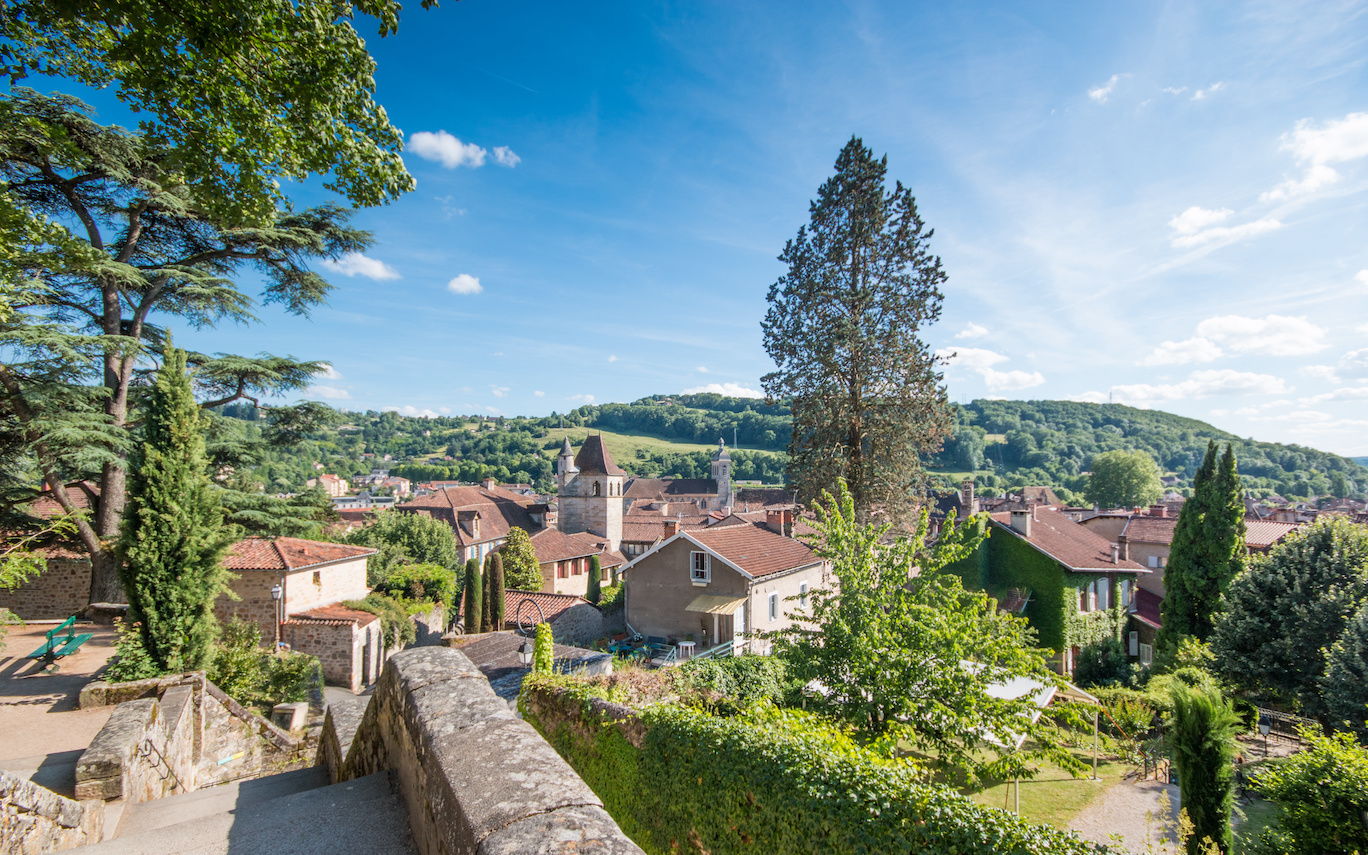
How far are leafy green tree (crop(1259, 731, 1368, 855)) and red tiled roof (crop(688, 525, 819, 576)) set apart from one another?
13.7 m

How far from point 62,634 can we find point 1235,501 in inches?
1406

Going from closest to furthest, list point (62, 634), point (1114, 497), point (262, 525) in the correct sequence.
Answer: point (62, 634), point (262, 525), point (1114, 497)

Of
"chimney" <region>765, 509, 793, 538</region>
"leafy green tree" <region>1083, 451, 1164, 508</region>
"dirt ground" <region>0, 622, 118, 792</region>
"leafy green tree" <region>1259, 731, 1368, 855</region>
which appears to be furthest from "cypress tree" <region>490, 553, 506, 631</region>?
"leafy green tree" <region>1083, 451, 1164, 508</region>

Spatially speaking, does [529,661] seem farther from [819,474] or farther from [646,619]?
[819,474]

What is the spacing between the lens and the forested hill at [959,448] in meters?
126

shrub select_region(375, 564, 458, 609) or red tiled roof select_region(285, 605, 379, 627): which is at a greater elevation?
red tiled roof select_region(285, 605, 379, 627)

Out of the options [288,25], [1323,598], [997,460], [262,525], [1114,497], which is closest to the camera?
[288,25]

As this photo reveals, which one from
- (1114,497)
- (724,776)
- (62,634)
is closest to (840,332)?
(724,776)

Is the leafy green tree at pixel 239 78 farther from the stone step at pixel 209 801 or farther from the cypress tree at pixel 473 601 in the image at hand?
the cypress tree at pixel 473 601

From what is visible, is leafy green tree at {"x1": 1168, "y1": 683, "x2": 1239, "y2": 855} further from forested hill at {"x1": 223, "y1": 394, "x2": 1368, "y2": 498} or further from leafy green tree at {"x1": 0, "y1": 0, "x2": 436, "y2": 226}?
forested hill at {"x1": 223, "y1": 394, "x2": 1368, "y2": 498}

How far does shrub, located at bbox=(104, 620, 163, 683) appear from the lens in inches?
371

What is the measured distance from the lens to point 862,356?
54.4 feet

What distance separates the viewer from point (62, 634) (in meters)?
12.8

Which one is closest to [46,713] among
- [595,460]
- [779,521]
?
[779,521]
